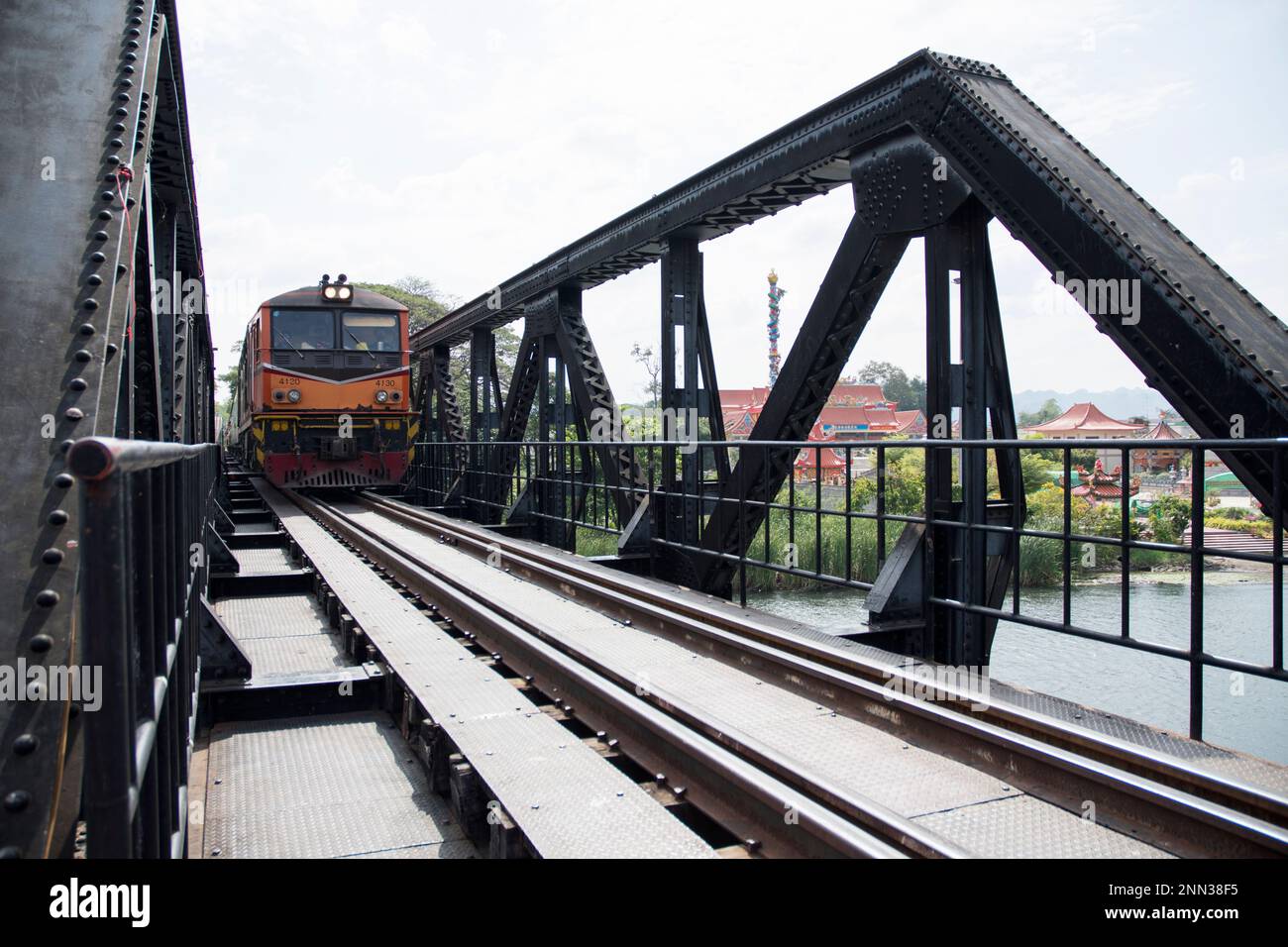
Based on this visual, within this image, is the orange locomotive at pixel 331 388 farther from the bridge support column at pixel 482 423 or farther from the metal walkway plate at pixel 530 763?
the metal walkway plate at pixel 530 763

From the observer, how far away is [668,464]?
869cm

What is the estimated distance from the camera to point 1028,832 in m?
3.11

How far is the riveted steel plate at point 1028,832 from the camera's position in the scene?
2.96 meters

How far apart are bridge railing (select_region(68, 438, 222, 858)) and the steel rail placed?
70.1 inches

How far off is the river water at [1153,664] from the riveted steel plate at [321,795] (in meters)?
5.50

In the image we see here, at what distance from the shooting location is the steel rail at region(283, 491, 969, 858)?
2904mm

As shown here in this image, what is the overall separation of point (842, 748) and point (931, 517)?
84.3 inches

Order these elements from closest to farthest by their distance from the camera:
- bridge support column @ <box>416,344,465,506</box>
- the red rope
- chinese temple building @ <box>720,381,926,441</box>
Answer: the red rope, bridge support column @ <box>416,344,465,506</box>, chinese temple building @ <box>720,381,926,441</box>

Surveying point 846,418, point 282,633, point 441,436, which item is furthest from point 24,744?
point 846,418

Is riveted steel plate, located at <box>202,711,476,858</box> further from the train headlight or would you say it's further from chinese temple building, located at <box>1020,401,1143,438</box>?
chinese temple building, located at <box>1020,401,1143,438</box>

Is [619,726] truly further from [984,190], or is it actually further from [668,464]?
A: [668,464]
